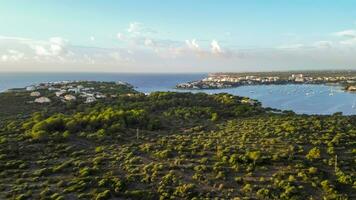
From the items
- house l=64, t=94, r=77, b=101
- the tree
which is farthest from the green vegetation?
house l=64, t=94, r=77, b=101

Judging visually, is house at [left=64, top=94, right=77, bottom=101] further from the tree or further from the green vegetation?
the tree

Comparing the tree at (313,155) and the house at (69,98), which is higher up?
the house at (69,98)

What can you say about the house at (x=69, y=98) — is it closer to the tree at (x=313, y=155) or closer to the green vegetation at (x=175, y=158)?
the green vegetation at (x=175, y=158)

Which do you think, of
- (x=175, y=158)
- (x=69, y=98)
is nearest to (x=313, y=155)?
(x=175, y=158)

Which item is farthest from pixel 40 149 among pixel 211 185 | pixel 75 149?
pixel 211 185

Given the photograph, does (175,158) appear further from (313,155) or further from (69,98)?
(69,98)

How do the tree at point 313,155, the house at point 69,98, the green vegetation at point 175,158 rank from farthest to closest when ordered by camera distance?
the house at point 69,98 < the tree at point 313,155 < the green vegetation at point 175,158

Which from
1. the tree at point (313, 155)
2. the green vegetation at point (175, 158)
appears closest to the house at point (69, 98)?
the green vegetation at point (175, 158)

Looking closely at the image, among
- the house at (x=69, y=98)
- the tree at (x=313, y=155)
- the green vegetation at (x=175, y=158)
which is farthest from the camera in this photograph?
the house at (x=69, y=98)
